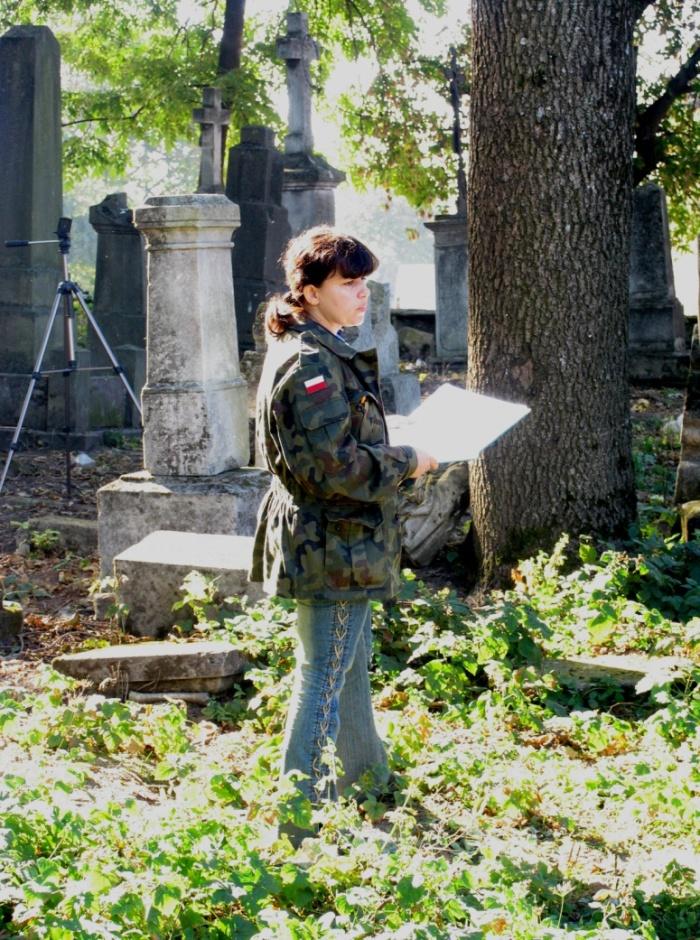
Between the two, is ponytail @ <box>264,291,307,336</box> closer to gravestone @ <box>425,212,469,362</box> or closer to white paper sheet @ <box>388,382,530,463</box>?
white paper sheet @ <box>388,382,530,463</box>

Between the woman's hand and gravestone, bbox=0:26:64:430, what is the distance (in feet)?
28.1

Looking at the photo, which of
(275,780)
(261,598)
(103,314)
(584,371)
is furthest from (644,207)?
(275,780)

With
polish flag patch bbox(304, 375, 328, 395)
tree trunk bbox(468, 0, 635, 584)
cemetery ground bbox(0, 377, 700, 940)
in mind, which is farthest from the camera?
tree trunk bbox(468, 0, 635, 584)

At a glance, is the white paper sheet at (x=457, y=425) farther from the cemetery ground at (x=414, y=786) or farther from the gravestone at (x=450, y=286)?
the gravestone at (x=450, y=286)

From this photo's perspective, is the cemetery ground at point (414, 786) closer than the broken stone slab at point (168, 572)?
Yes

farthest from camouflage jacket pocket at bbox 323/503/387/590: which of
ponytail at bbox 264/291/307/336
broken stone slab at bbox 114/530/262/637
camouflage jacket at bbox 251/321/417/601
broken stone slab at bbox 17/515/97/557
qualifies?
broken stone slab at bbox 17/515/97/557

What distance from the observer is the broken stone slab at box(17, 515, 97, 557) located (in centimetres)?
775

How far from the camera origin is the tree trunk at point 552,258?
19.3 ft

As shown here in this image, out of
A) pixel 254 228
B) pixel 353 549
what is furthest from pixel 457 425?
pixel 254 228

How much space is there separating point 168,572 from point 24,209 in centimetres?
709

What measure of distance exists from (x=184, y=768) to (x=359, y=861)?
0.80 meters

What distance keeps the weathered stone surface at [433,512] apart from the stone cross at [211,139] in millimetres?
9227

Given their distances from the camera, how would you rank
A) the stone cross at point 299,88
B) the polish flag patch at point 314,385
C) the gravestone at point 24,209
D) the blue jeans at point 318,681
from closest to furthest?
the polish flag patch at point 314,385 < the blue jeans at point 318,681 < the gravestone at point 24,209 < the stone cross at point 299,88

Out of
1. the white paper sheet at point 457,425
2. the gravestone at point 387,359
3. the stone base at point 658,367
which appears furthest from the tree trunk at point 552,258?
the stone base at point 658,367
